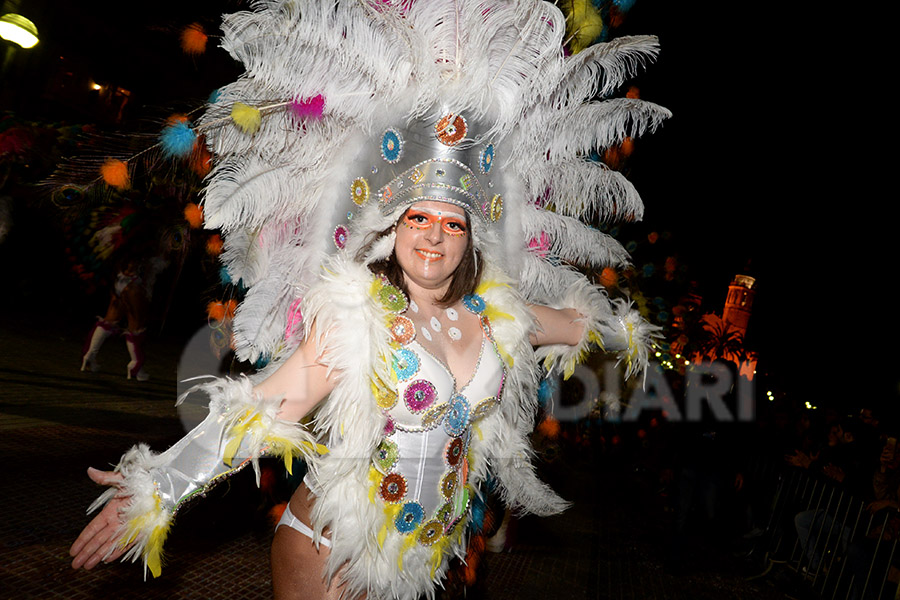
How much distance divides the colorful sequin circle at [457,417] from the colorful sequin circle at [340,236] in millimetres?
732

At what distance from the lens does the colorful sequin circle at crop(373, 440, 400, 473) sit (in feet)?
5.94

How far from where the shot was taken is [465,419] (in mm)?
1928

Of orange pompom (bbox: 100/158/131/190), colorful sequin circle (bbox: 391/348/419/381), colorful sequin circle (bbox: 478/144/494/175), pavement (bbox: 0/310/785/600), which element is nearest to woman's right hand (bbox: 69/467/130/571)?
colorful sequin circle (bbox: 391/348/419/381)

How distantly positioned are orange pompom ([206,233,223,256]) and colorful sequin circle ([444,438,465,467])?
1499 millimetres

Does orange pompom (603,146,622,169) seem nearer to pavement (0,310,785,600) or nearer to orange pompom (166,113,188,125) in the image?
orange pompom (166,113,188,125)

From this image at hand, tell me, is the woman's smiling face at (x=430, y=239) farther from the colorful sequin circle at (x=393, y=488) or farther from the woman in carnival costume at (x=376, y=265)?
the colorful sequin circle at (x=393, y=488)

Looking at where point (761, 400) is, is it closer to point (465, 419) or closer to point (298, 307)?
point (465, 419)

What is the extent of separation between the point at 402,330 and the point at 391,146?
67cm

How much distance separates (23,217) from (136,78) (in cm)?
411

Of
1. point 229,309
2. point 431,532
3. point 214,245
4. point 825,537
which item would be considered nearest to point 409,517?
point 431,532

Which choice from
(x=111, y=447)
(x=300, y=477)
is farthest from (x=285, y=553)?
(x=111, y=447)

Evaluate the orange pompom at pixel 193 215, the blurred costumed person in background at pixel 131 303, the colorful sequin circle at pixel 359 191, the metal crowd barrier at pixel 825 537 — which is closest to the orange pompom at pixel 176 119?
the orange pompom at pixel 193 215

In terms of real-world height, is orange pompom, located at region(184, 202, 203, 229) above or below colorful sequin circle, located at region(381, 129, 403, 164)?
below

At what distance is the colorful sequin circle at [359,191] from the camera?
1.99 meters
